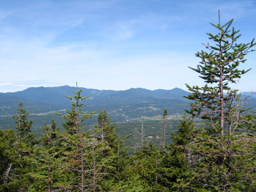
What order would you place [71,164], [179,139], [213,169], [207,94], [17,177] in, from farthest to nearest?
[179,139], [17,177], [207,94], [213,169], [71,164]

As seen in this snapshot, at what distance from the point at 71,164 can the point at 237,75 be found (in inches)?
426

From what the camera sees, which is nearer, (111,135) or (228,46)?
(228,46)

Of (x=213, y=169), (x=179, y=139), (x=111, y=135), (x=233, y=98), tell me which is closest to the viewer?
(x=213, y=169)

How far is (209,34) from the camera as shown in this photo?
428 inches

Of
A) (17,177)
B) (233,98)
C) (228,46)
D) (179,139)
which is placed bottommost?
(17,177)

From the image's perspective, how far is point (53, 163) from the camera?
8.55 meters

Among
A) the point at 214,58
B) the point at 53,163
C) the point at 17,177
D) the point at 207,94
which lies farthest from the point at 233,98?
the point at 17,177

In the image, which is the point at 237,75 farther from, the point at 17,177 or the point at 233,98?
the point at 17,177

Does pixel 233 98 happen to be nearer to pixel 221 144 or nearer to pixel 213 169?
pixel 221 144

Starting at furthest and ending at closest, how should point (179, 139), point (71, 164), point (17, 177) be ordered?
point (179, 139)
point (17, 177)
point (71, 164)

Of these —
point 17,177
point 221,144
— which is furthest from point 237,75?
point 17,177

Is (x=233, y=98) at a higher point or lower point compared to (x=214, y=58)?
lower

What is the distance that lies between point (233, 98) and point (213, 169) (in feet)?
14.2

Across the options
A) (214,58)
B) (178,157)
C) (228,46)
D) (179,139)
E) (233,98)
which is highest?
(228,46)
